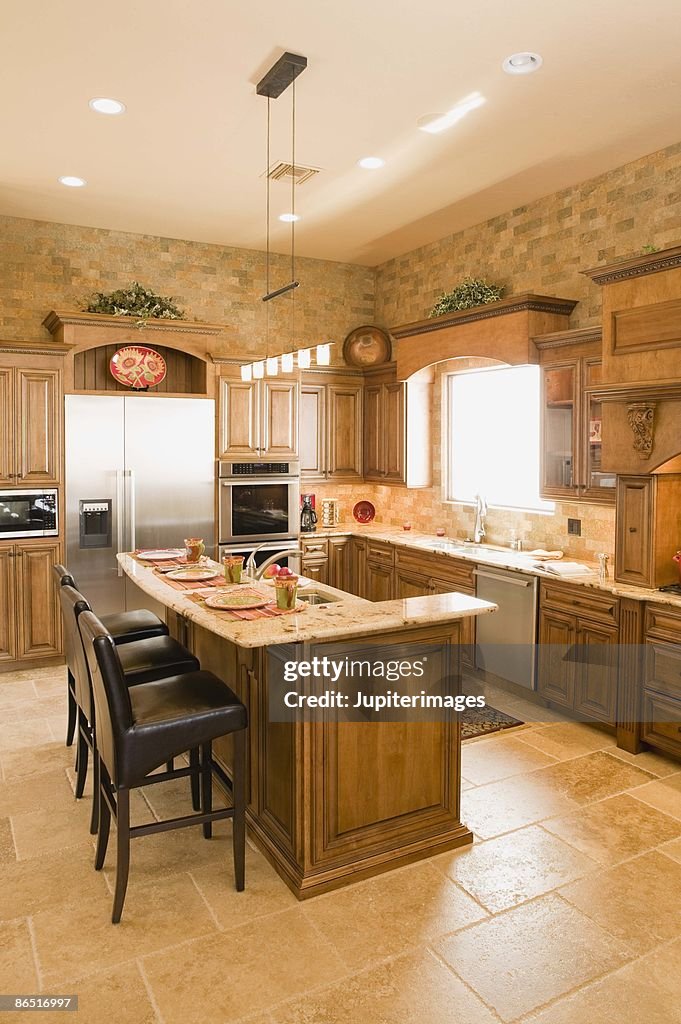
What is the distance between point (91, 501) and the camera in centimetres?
558

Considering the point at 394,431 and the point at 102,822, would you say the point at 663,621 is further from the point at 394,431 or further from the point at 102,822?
the point at 394,431

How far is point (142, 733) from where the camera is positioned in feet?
8.60

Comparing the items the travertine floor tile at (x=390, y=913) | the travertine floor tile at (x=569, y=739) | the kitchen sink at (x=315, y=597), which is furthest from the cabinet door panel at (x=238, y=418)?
the travertine floor tile at (x=390, y=913)

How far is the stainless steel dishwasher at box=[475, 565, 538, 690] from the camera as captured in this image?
15.5ft

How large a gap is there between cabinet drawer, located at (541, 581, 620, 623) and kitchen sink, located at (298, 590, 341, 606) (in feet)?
5.43

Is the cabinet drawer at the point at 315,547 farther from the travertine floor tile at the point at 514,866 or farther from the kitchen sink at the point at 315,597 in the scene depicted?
the travertine floor tile at the point at 514,866

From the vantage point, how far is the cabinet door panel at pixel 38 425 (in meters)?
5.36

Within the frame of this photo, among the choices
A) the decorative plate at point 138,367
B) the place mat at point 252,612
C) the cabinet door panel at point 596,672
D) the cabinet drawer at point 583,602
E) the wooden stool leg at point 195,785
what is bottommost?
the wooden stool leg at point 195,785

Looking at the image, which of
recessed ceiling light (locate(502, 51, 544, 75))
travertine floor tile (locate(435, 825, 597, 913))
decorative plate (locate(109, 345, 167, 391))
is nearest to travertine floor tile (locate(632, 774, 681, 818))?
travertine floor tile (locate(435, 825, 597, 913))

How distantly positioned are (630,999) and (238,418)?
4.81 metres

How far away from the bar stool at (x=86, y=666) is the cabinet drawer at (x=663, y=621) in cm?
238

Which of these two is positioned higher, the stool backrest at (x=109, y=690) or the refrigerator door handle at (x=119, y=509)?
the refrigerator door handle at (x=119, y=509)

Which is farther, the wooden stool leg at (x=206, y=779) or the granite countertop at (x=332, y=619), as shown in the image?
the wooden stool leg at (x=206, y=779)

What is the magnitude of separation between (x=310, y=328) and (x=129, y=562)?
11.4 ft
